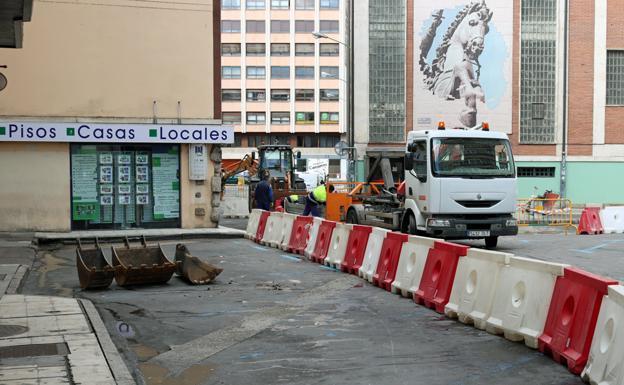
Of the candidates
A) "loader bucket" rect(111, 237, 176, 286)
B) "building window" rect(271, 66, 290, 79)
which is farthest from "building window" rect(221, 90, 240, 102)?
"loader bucket" rect(111, 237, 176, 286)

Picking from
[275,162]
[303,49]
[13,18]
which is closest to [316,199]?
[13,18]

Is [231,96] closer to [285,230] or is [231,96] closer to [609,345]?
[285,230]

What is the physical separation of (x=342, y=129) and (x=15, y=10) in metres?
71.1

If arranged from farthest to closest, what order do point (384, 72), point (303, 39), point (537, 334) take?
point (303, 39) → point (384, 72) → point (537, 334)

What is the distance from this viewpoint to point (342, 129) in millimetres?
80188

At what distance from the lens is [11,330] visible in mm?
7961

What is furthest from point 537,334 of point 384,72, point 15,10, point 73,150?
point 384,72

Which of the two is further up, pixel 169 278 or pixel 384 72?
pixel 384 72

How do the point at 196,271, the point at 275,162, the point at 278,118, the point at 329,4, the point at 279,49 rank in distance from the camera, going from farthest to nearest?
the point at 329,4 → the point at 278,118 → the point at 279,49 → the point at 275,162 → the point at 196,271

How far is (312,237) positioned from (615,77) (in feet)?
126

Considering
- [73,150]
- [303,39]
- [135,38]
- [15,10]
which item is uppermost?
[303,39]

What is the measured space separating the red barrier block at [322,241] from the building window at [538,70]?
34.9m

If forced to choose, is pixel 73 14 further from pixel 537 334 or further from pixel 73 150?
pixel 537 334

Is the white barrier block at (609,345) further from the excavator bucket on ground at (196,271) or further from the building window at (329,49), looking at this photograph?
the building window at (329,49)
